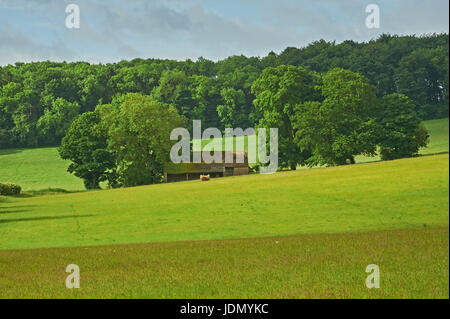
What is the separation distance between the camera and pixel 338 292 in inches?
497

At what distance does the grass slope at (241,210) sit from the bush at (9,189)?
1.07m

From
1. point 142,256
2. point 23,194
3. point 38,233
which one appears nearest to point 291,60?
point 23,194

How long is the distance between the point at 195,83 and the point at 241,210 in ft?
268

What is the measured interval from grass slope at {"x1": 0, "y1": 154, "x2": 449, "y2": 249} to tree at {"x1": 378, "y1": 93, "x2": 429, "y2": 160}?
11.7 meters

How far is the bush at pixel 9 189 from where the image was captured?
2213 inches

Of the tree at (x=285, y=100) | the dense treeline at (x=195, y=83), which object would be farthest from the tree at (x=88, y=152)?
the tree at (x=285, y=100)

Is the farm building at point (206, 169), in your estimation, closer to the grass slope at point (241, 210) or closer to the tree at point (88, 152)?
the tree at point (88, 152)

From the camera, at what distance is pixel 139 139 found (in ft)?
284

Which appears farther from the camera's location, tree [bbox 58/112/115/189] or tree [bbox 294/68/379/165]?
tree [bbox 58/112/115/189]

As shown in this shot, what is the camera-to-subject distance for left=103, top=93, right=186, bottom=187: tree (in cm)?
8519

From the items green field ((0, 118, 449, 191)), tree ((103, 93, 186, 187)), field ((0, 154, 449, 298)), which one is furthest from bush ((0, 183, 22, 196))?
tree ((103, 93, 186, 187))

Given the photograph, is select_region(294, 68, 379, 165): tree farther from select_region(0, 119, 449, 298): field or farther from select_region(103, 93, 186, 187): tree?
select_region(103, 93, 186, 187): tree

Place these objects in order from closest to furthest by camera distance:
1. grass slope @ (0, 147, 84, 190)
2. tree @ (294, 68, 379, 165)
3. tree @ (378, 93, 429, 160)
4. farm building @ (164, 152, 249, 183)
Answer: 1. grass slope @ (0, 147, 84, 190)
2. tree @ (378, 93, 429, 160)
3. tree @ (294, 68, 379, 165)
4. farm building @ (164, 152, 249, 183)
